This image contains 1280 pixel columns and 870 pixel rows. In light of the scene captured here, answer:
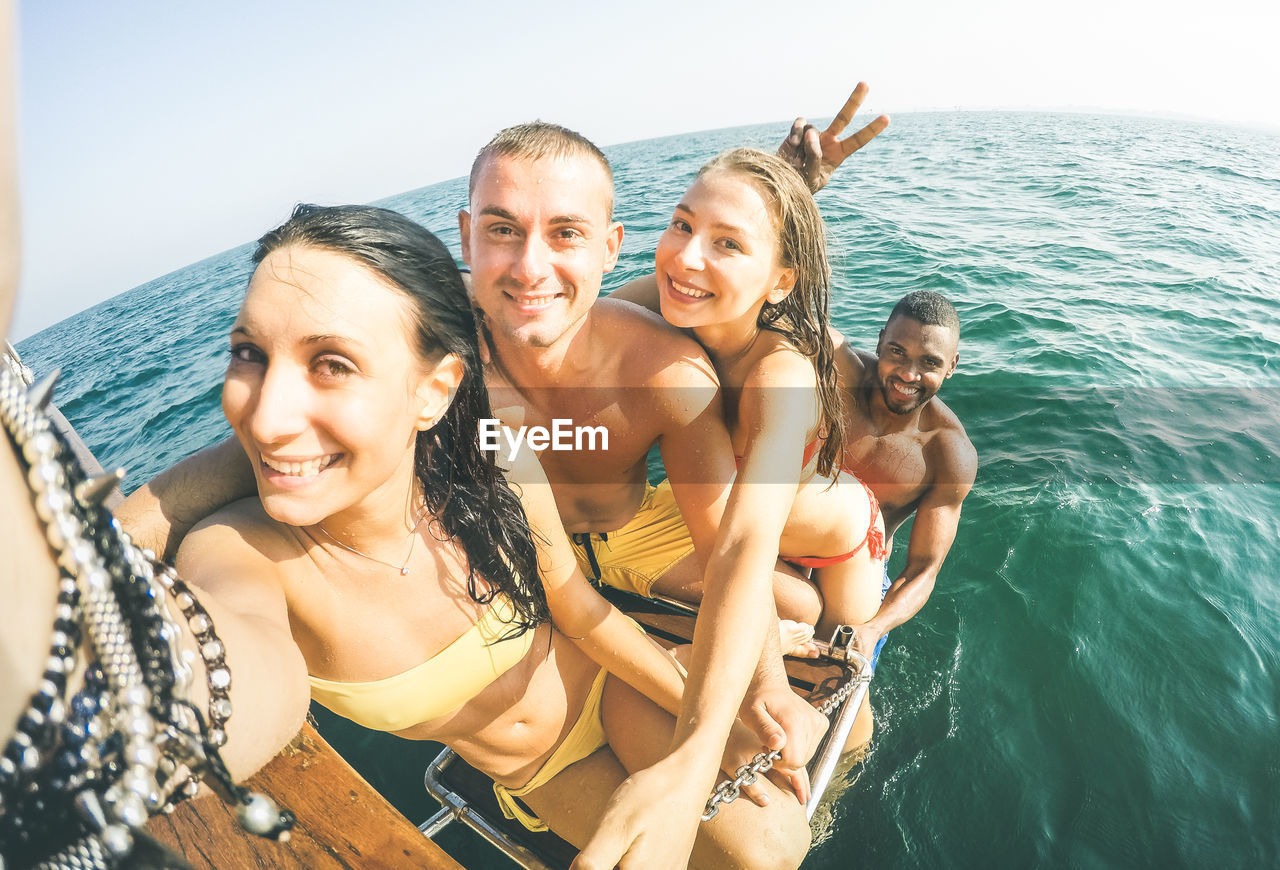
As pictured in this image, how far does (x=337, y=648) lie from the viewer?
1.72 metres

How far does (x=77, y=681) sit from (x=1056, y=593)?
5.50 m

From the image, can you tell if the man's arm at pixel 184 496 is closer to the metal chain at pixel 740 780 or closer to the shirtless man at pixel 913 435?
the metal chain at pixel 740 780

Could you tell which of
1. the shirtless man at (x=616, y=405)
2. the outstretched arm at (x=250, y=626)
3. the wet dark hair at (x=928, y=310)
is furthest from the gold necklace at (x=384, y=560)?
the wet dark hair at (x=928, y=310)

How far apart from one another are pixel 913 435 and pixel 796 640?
190 centimetres

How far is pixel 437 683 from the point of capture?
183cm

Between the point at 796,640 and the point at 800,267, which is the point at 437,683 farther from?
the point at 800,267

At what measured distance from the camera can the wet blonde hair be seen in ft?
8.79

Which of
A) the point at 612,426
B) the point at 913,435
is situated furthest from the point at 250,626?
the point at 913,435

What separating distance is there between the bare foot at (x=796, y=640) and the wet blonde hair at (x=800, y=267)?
0.79 m

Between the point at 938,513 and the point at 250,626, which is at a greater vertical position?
the point at 250,626

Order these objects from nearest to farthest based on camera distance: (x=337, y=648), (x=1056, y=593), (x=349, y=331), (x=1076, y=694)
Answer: (x=349, y=331) → (x=337, y=648) → (x=1076, y=694) → (x=1056, y=593)

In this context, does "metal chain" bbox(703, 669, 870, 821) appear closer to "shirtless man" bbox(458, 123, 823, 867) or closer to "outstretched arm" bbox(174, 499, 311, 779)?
"shirtless man" bbox(458, 123, 823, 867)

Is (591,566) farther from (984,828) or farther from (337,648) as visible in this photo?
(984,828)

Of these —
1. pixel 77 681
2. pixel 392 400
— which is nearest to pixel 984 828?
pixel 392 400
